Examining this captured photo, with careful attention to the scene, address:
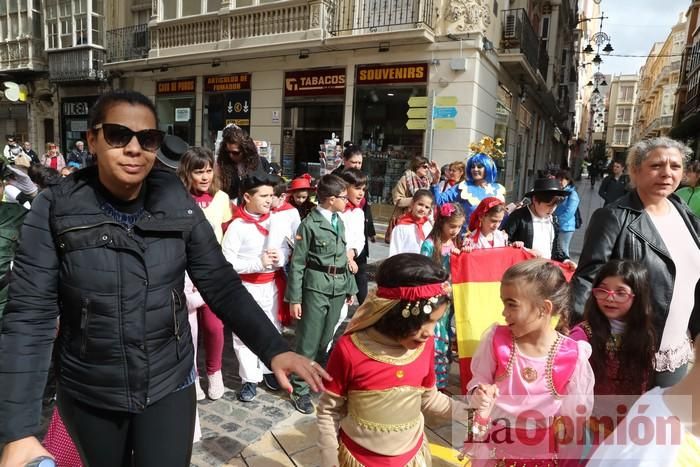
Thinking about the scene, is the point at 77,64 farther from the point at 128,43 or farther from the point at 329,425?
the point at 329,425

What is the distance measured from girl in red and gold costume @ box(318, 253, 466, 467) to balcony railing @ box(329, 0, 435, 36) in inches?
435

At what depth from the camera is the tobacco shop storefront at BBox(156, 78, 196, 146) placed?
16.6 meters

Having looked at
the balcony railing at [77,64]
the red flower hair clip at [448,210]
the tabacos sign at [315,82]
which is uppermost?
the balcony railing at [77,64]

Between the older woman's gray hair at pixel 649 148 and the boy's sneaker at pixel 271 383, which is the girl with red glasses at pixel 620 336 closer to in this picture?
the older woman's gray hair at pixel 649 148

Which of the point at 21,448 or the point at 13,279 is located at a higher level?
the point at 13,279

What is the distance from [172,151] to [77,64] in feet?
64.2

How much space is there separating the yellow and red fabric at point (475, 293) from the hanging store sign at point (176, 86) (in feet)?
49.9

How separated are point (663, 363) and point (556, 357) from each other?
863 millimetres

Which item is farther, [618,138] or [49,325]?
[618,138]

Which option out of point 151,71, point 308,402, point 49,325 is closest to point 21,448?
point 49,325

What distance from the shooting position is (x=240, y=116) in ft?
50.0

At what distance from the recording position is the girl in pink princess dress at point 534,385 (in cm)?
221

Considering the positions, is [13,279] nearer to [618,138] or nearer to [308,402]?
[308,402]

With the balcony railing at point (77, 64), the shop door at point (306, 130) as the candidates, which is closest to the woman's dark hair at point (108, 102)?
the shop door at point (306, 130)
